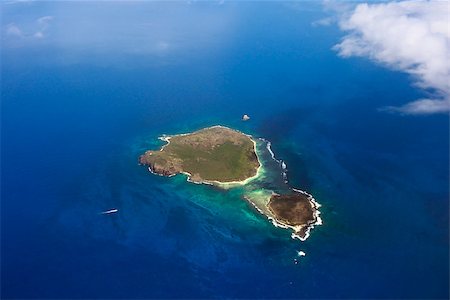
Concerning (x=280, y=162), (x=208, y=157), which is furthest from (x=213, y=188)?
(x=280, y=162)

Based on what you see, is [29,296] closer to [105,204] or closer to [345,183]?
[105,204]

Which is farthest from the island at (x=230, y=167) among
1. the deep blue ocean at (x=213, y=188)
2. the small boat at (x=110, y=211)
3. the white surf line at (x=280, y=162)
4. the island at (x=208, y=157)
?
the small boat at (x=110, y=211)

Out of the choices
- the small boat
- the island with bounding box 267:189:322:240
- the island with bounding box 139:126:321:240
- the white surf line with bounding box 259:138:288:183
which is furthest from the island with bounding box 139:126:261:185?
the small boat

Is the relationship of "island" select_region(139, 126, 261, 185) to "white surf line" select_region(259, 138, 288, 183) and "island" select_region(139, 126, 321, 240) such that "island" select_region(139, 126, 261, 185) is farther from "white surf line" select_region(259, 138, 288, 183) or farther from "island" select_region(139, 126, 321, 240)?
"white surf line" select_region(259, 138, 288, 183)

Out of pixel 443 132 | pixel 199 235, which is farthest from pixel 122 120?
pixel 443 132

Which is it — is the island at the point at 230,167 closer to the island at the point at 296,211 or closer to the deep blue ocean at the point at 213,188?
the island at the point at 296,211

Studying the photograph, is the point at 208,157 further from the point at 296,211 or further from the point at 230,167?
the point at 296,211

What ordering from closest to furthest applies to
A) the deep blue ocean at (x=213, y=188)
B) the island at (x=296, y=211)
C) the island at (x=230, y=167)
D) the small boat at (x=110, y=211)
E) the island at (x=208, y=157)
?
1. the deep blue ocean at (x=213, y=188)
2. the island at (x=296, y=211)
3. the island at (x=230, y=167)
4. the small boat at (x=110, y=211)
5. the island at (x=208, y=157)
